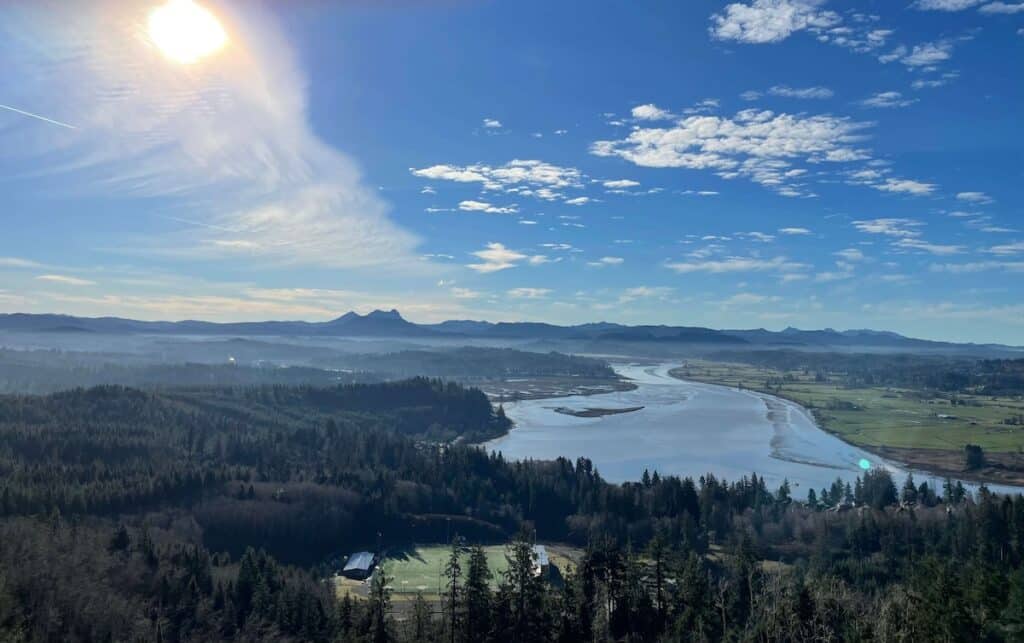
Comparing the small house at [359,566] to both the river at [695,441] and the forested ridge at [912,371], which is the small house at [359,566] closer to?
the river at [695,441]

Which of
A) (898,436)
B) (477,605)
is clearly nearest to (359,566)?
(477,605)

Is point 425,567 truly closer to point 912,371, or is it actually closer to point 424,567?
point 424,567

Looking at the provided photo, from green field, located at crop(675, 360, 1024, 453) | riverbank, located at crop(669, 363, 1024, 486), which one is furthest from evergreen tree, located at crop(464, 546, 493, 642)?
green field, located at crop(675, 360, 1024, 453)

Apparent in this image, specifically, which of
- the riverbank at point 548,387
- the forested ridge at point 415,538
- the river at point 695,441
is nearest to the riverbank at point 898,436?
the river at point 695,441

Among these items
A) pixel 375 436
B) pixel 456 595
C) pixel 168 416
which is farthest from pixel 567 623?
pixel 168 416

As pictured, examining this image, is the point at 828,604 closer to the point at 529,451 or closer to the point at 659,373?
the point at 529,451
